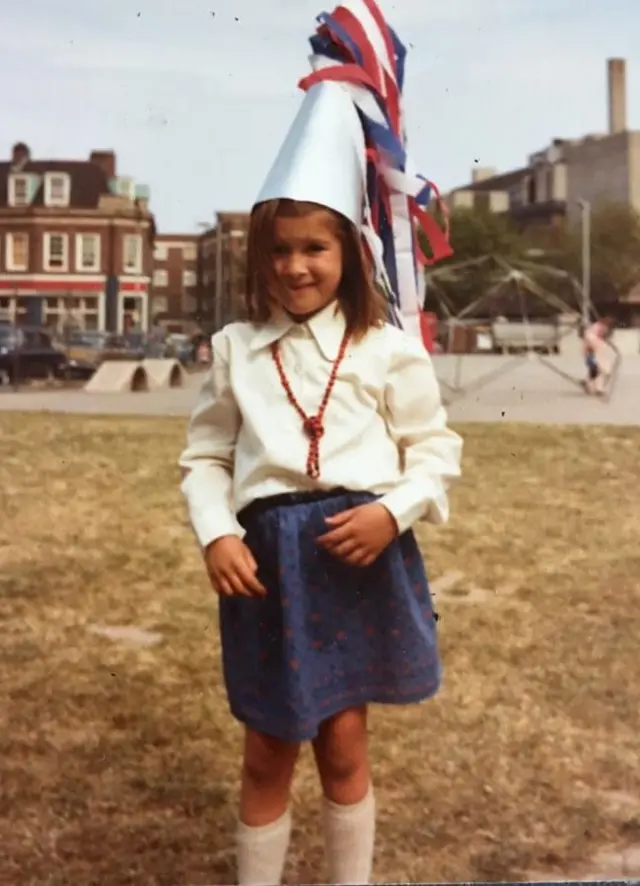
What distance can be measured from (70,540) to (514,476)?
1.90 ft

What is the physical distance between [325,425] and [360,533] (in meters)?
0.07

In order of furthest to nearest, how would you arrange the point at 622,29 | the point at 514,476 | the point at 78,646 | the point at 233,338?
1. the point at 514,476
2. the point at 78,646
3. the point at 622,29
4. the point at 233,338

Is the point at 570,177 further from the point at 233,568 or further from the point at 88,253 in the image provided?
the point at 233,568

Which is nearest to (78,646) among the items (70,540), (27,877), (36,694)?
(36,694)

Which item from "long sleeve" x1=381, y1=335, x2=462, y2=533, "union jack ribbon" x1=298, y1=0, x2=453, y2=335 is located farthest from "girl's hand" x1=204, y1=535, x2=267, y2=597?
"union jack ribbon" x1=298, y1=0, x2=453, y2=335

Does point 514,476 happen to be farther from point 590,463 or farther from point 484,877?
point 484,877

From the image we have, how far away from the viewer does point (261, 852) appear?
0.74m

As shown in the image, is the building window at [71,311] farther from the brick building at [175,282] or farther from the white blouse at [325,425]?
the white blouse at [325,425]

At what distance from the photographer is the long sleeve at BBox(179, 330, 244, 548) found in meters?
0.71

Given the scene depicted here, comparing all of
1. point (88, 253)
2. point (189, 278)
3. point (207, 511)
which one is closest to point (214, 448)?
point (207, 511)

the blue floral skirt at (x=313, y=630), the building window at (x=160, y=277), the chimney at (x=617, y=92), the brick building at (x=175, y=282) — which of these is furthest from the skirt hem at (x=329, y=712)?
the chimney at (x=617, y=92)

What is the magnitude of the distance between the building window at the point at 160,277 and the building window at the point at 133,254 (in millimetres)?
18

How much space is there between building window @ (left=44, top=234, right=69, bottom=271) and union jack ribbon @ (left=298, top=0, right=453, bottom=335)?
38 cm

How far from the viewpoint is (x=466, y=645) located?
1188mm
